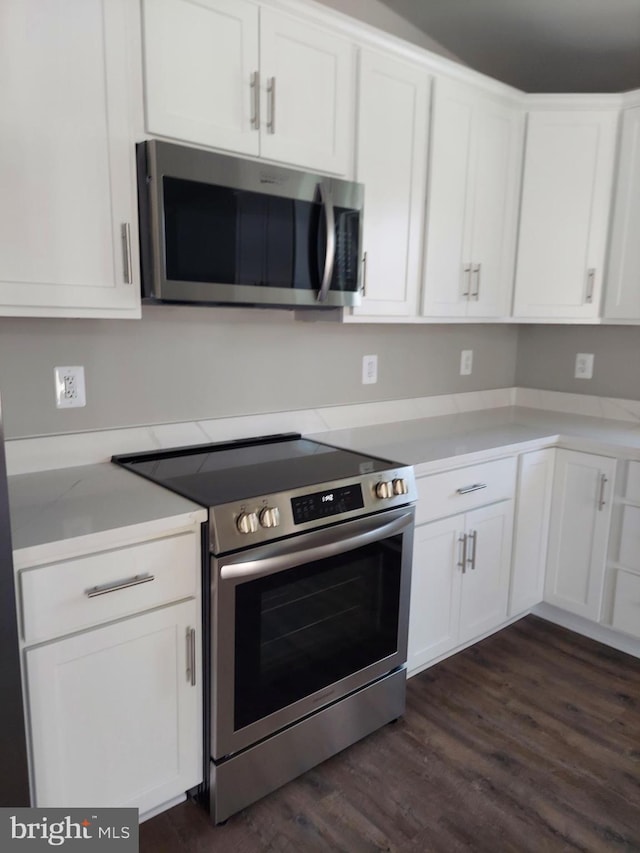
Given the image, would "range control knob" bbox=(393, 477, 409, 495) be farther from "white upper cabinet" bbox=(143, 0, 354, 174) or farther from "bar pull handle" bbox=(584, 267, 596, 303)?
"bar pull handle" bbox=(584, 267, 596, 303)

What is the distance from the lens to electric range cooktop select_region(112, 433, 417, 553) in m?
1.59

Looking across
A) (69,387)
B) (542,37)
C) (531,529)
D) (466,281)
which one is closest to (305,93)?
→ (466,281)

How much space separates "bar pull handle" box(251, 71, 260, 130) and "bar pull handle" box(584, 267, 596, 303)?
1743 mm

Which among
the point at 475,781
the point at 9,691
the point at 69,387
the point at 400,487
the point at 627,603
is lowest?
the point at 475,781

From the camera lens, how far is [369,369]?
2.75 meters

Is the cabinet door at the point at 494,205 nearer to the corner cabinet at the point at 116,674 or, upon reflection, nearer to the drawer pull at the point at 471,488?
the drawer pull at the point at 471,488

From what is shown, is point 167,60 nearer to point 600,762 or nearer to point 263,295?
point 263,295

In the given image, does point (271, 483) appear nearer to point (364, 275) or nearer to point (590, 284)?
point (364, 275)

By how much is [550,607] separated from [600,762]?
95 cm

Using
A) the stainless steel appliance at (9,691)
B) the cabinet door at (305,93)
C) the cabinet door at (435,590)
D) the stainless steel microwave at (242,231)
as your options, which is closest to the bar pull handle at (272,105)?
the cabinet door at (305,93)

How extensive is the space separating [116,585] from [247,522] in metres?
0.34

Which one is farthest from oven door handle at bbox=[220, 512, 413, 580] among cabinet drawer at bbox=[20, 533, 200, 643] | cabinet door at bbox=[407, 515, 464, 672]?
cabinet door at bbox=[407, 515, 464, 672]

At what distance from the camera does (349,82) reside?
2.11 meters

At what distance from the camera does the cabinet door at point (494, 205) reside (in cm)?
264
